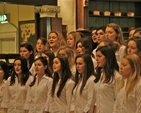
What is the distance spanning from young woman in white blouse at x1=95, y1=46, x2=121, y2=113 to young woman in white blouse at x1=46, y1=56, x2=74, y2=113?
47 cm

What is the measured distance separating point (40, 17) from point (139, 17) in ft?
7.51

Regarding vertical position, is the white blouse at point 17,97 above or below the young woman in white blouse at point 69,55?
below

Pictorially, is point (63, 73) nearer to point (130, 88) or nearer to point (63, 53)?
point (63, 53)

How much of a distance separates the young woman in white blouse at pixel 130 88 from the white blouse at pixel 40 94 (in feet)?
3.88

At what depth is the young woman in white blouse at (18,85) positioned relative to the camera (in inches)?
222

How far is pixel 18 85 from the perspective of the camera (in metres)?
5.69

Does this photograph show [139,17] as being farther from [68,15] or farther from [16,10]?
[16,10]

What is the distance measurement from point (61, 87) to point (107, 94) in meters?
0.65

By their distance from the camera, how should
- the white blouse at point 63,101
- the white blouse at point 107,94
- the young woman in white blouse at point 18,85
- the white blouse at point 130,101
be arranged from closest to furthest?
1. the white blouse at point 130,101
2. the white blouse at point 107,94
3. the white blouse at point 63,101
4. the young woman in white blouse at point 18,85

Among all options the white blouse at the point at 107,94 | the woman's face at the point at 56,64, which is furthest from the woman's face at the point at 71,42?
the white blouse at the point at 107,94

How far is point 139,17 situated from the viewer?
1083 cm

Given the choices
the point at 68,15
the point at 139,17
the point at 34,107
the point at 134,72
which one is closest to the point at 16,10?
the point at 68,15

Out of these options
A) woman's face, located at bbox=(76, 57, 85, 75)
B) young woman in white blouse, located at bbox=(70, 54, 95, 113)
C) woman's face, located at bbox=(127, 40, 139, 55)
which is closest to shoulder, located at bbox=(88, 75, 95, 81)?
young woman in white blouse, located at bbox=(70, 54, 95, 113)

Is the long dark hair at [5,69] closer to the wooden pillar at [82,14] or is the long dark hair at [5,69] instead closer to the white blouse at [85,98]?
the white blouse at [85,98]
